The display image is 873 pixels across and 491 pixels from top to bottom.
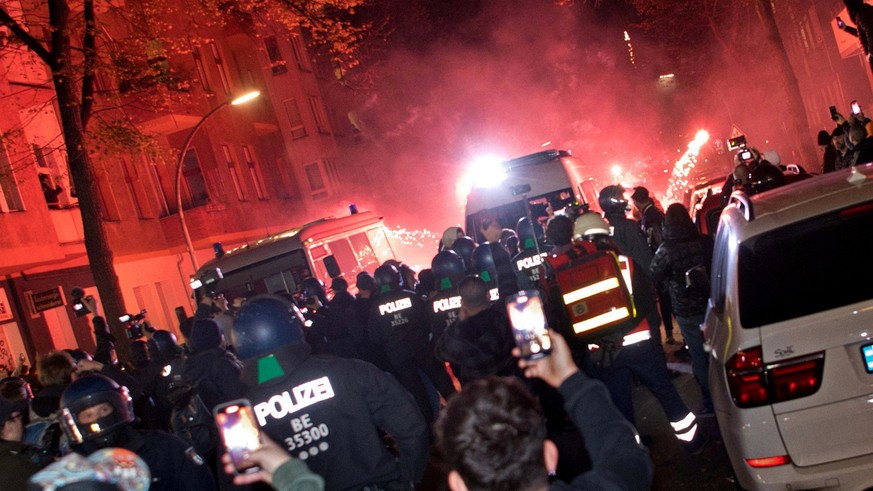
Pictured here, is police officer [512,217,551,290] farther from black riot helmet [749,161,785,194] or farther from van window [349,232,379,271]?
van window [349,232,379,271]

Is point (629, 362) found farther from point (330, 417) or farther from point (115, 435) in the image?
point (115, 435)

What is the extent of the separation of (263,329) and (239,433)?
1053 millimetres

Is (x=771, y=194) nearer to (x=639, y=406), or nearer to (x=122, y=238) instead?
(x=639, y=406)

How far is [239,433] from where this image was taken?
101 inches

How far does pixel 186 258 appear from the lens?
2514cm

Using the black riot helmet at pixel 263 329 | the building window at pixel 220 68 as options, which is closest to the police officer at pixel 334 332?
the black riot helmet at pixel 263 329

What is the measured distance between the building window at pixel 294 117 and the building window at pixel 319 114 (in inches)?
25.7

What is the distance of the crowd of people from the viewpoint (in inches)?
85.6

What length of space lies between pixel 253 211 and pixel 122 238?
7768 mm

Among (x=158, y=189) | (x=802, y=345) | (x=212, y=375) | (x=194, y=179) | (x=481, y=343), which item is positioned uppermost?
(x=194, y=179)

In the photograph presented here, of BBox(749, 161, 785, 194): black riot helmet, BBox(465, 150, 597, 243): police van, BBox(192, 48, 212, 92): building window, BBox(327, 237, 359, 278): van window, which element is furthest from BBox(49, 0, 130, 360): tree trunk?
BBox(192, 48, 212, 92): building window

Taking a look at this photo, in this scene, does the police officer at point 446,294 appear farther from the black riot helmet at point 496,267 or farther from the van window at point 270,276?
the van window at point 270,276

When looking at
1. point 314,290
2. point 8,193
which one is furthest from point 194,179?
point 314,290

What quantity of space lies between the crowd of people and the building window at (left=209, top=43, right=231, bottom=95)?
1973 centimetres
